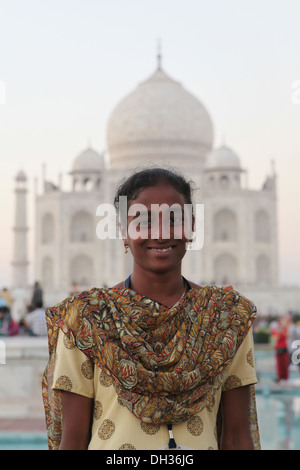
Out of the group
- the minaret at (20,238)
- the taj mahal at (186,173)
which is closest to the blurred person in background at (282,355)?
the taj mahal at (186,173)

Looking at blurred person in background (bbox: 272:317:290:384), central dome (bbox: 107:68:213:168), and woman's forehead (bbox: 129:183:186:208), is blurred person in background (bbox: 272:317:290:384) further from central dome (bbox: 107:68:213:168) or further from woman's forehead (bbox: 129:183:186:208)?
central dome (bbox: 107:68:213:168)

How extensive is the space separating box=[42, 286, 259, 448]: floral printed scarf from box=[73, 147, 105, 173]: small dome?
2311cm

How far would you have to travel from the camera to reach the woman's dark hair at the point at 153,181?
1.46 metres

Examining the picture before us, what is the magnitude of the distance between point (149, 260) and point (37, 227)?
23170 millimetres

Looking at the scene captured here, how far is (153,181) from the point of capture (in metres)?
1.46

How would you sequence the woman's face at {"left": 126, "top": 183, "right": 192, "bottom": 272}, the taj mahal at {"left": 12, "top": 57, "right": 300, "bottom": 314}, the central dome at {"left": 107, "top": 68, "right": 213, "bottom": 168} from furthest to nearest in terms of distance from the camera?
the central dome at {"left": 107, "top": 68, "right": 213, "bottom": 168}
the taj mahal at {"left": 12, "top": 57, "right": 300, "bottom": 314}
the woman's face at {"left": 126, "top": 183, "right": 192, "bottom": 272}

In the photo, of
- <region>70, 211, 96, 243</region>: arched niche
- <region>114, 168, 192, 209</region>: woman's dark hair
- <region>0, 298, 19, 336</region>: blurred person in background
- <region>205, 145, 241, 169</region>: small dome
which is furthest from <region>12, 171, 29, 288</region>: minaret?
<region>114, 168, 192, 209</region>: woman's dark hair

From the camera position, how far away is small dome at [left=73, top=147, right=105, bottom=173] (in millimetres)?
24469

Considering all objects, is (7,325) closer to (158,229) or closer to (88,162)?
(158,229)

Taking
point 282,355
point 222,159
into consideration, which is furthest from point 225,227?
point 282,355

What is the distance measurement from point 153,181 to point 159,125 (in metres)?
23.5

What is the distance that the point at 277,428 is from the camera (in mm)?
4824
